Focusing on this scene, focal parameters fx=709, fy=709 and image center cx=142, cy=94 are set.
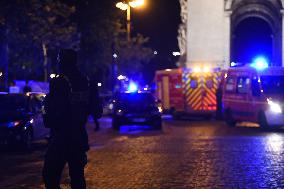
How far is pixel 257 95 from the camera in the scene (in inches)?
1000

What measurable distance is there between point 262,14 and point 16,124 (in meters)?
35.3

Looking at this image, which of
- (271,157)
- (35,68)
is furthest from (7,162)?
(35,68)

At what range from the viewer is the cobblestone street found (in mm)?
11266

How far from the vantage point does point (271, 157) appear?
49.0 feet

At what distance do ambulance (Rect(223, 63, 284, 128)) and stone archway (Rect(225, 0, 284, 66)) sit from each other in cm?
1318

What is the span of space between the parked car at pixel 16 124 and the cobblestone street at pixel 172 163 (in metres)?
0.48

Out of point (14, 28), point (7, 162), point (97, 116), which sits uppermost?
point (14, 28)

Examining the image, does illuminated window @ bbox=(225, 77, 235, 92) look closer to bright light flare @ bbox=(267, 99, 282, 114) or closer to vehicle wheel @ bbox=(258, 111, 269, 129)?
vehicle wheel @ bbox=(258, 111, 269, 129)

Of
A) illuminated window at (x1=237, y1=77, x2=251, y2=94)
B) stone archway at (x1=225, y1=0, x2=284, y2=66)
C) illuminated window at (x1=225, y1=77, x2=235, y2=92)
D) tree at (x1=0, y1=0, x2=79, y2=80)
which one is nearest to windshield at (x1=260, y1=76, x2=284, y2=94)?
illuminated window at (x1=237, y1=77, x2=251, y2=94)

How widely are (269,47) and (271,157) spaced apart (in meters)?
59.8

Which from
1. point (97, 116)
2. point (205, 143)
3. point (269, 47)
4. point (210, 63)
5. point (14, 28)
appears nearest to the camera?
point (97, 116)

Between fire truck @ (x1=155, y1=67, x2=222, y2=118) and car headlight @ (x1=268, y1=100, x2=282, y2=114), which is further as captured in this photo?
fire truck @ (x1=155, y1=67, x2=222, y2=118)

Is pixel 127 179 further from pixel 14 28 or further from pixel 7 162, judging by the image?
pixel 14 28

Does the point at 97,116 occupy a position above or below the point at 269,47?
below
